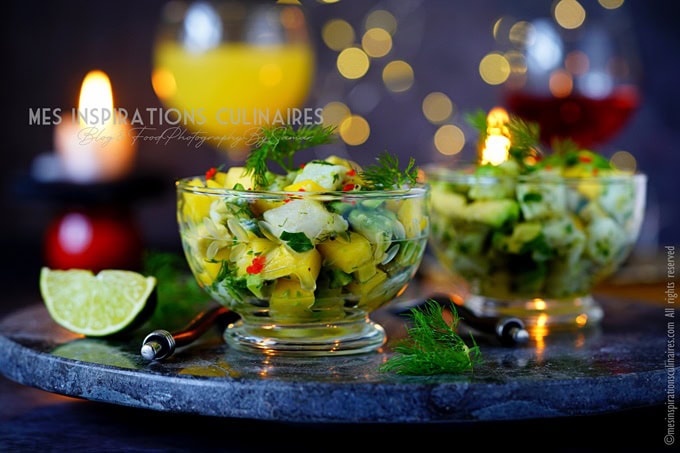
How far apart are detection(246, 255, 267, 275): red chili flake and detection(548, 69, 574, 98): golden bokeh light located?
1172mm

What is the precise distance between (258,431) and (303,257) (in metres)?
0.20

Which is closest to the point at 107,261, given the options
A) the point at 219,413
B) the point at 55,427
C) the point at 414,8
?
the point at 55,427

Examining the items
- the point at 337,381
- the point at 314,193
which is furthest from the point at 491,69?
the point at 337,381

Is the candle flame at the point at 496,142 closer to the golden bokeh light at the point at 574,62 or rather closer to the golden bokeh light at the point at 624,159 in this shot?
the golden bokeh light at the point at 574,62

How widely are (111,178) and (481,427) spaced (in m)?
1.11

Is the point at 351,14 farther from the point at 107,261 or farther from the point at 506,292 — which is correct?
the point at 506,292

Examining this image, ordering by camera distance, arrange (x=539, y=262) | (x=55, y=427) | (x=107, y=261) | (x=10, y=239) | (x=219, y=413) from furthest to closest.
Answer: (x=10, y=239)
(x=107, y=261)
(x=539, y=262)
(x=55, y=427)
(x=219, y=413)

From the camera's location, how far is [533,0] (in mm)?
2611

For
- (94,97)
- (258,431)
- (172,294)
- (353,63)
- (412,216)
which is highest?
(353,63)

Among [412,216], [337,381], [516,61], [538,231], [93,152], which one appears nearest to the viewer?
[337,381]

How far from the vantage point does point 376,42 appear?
2756mm

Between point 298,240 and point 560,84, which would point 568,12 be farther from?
point 298,240

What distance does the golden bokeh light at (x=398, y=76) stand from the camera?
9.10 feet

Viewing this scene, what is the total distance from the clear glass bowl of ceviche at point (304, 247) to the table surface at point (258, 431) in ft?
0.33
